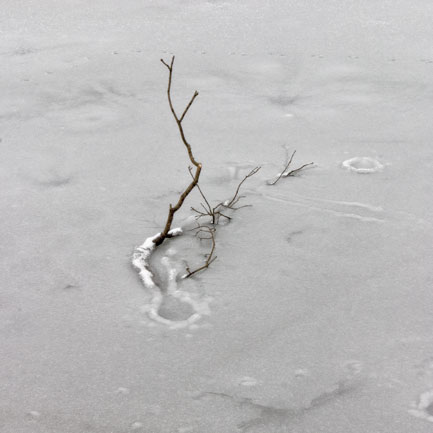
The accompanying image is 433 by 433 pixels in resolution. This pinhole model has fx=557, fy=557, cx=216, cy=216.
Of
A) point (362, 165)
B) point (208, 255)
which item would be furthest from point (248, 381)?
point (362, 165)

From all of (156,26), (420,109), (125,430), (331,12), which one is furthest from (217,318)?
(331,12)

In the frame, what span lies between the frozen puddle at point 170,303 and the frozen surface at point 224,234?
0.4 inches

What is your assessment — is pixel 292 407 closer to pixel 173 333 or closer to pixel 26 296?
pixel 173 333

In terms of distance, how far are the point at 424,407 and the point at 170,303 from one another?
2.79 feet

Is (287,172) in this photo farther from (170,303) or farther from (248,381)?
(248,381)

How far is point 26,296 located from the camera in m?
1.92

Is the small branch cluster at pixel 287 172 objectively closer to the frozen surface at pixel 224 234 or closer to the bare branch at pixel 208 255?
the frozen surface at pixel 224 234

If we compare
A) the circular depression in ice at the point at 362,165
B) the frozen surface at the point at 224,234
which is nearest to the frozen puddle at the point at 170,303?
the frozen surface at the point at 224,234

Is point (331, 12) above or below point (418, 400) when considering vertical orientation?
above

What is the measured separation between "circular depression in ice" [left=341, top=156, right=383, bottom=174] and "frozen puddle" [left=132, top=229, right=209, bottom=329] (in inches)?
44.1

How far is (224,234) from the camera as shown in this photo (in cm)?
228

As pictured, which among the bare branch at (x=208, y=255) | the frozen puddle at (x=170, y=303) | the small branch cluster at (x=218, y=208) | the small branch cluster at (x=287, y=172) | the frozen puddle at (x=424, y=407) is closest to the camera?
the frozen puddle at (x=424, y=407)

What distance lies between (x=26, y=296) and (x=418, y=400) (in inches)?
50.8

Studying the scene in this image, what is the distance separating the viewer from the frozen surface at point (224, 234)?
1.55 m
